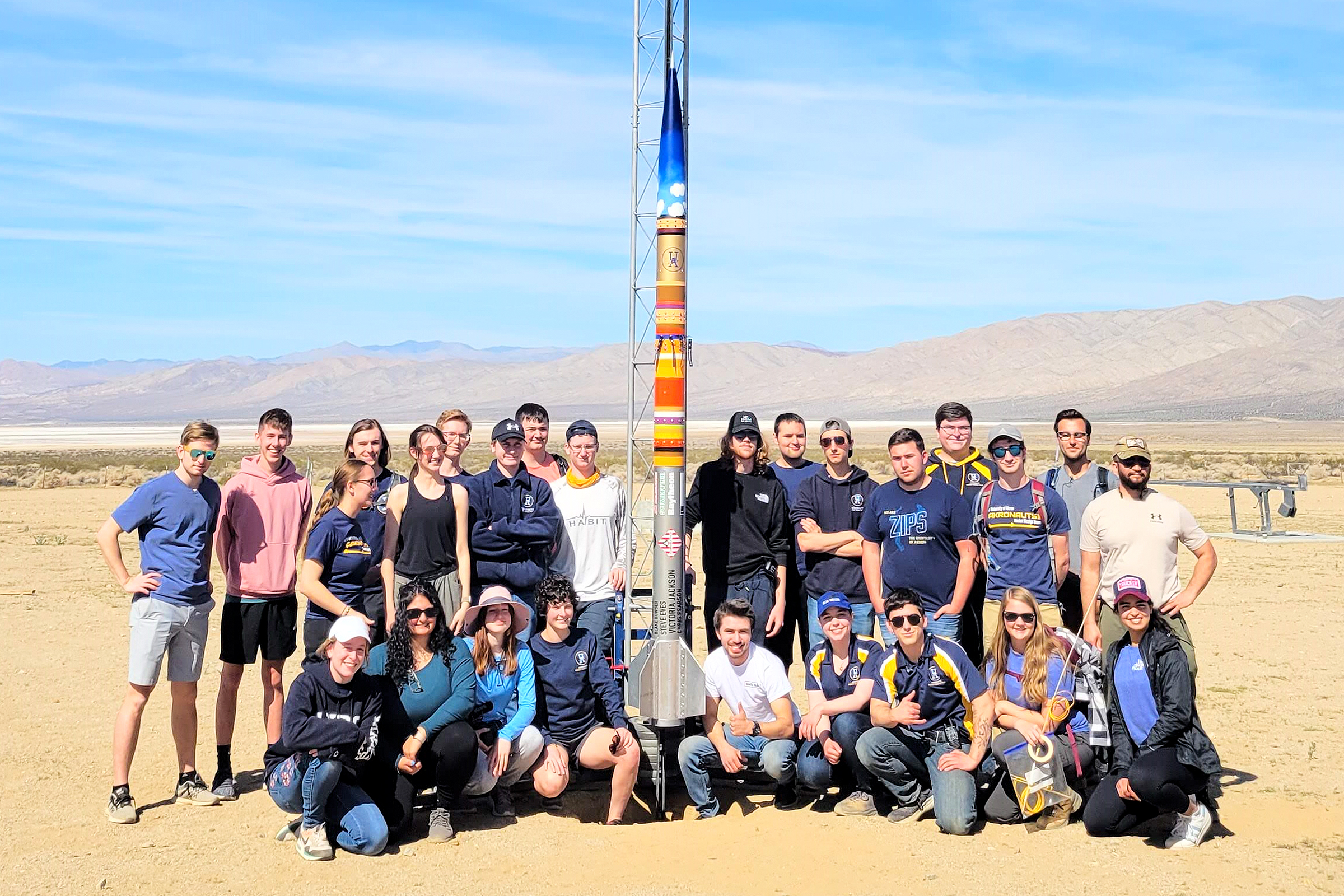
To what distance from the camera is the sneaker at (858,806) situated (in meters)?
7.03

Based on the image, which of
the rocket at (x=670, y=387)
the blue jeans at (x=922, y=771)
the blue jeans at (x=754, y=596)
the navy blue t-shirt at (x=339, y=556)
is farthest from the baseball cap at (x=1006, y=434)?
the navy blue t-shirt at (x=339, y=556)

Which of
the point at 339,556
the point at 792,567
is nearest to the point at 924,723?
the point at 792,567

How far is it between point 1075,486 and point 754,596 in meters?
2.20

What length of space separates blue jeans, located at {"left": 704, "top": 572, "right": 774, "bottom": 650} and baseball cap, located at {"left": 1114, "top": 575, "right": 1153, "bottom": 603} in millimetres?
2135

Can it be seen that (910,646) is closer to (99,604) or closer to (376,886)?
(376,886)

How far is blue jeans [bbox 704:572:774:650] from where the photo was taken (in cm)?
780

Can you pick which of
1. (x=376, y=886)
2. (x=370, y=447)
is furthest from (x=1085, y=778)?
(x=370, y=447)

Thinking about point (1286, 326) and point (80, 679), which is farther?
point (1286, 326)

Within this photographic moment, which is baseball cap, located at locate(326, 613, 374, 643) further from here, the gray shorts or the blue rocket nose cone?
the blue rocket nose cone

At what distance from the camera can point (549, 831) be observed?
6.84m

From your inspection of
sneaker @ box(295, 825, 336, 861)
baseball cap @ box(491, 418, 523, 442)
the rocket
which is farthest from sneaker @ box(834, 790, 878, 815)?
baseball cap @ box(491, 418, 523, 442)

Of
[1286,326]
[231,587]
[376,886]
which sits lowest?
[376,886]

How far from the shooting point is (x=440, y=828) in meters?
6.67

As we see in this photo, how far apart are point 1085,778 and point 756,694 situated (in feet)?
6.07
